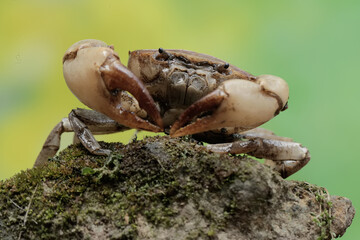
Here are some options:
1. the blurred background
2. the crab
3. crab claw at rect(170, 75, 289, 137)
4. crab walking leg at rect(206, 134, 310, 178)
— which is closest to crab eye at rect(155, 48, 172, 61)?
the crab

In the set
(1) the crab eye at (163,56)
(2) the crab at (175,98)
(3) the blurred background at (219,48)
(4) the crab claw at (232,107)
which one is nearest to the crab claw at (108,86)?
(2) the crab at (175,98)

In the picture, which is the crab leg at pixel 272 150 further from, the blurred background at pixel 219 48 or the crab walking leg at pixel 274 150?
the blurred background at pixel 219 48

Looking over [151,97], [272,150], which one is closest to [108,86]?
[151,97]

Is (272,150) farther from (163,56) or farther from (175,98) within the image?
(163,56)

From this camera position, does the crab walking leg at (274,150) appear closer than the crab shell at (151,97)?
No

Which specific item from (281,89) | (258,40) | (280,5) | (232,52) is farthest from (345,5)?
(281,89)

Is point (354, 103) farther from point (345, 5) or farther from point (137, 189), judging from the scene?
point (137, 189)
